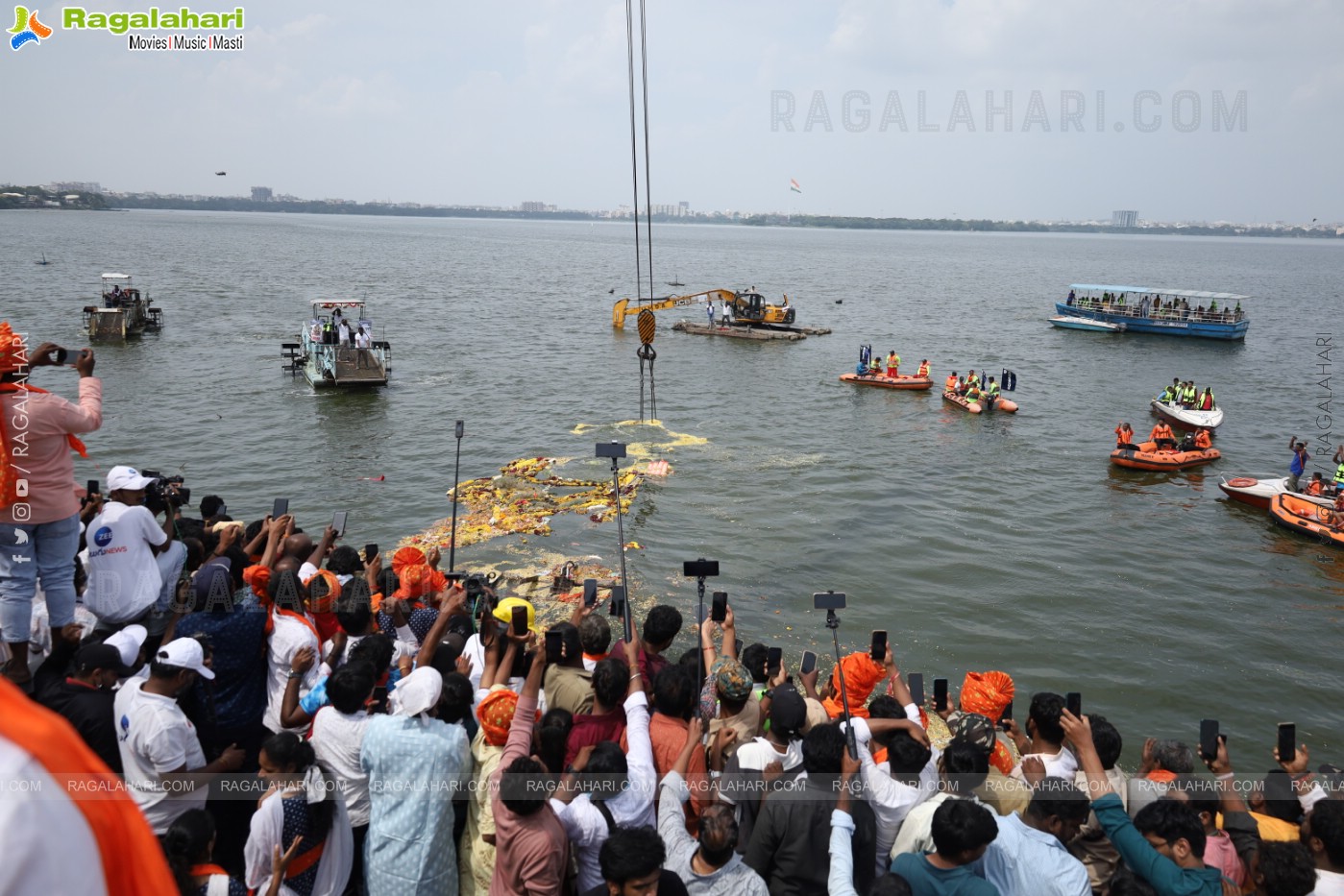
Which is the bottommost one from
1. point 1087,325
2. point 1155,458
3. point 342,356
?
point 1155,458

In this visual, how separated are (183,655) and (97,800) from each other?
12.9 feet

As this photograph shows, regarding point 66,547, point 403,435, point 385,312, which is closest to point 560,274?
point 385,312

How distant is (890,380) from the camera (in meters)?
34.3

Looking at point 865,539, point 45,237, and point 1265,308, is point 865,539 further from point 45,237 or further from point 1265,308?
point 45,237

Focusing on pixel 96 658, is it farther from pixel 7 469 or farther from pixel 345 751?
pixel 7 469

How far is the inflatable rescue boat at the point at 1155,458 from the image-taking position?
79.7 feet

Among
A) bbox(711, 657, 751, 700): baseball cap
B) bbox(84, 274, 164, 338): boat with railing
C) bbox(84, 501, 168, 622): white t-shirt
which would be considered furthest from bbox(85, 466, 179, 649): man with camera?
bbox(84, 274, 164, 338): boat with railing

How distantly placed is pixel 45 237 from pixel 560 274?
74334mm

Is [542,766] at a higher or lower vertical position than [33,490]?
lower

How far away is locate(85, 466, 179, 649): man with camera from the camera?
621cm

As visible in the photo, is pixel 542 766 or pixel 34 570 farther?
pixel 34 570

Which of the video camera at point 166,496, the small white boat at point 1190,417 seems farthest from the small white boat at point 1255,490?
the video camera at point 166,496

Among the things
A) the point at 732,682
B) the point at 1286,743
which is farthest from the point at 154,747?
the point at 1286,743

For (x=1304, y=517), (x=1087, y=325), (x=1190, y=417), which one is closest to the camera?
(x=1304, y=517)
